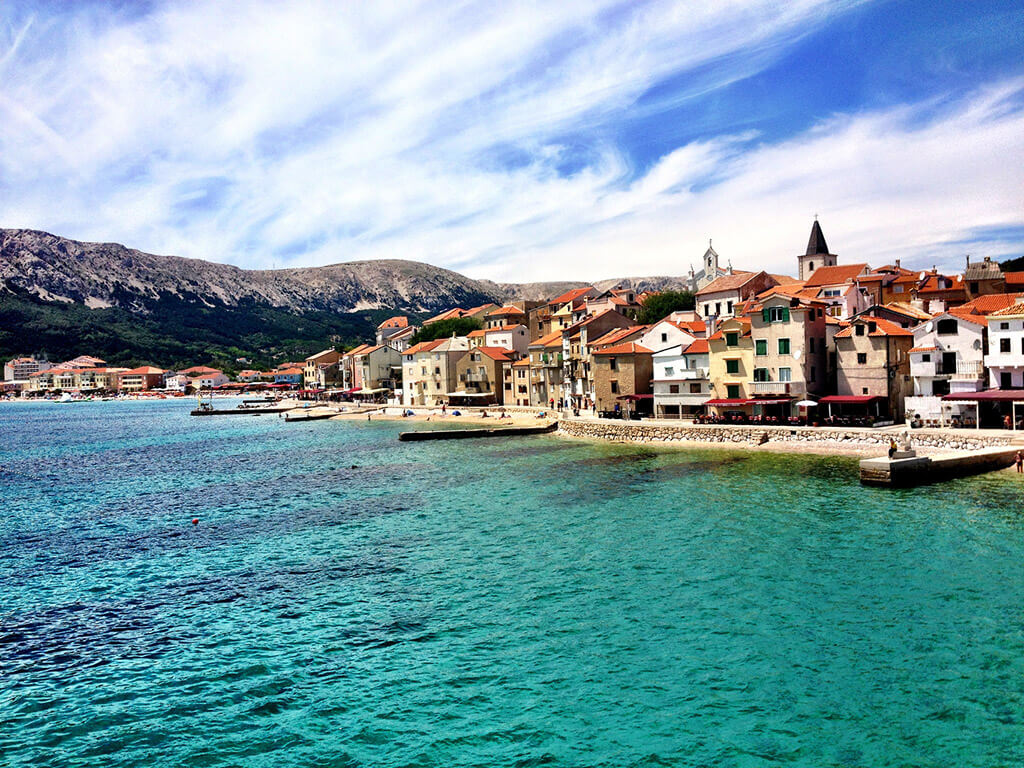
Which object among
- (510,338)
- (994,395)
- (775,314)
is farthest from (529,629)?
(510,338)

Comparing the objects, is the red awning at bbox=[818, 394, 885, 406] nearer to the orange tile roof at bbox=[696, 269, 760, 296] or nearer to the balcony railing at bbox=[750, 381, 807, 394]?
the balcony railing at bbox=[750, 381, 807, 394]

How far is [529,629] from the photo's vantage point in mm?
17188

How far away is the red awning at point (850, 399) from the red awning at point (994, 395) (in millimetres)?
5204

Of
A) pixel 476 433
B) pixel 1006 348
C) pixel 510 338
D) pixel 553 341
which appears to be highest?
pixel 510 338

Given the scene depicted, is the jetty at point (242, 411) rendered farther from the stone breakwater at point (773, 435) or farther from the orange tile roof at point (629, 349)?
the stone breakwater at point (773, 435)

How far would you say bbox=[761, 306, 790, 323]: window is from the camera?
2044 inches

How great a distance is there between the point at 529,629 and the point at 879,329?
144 feet

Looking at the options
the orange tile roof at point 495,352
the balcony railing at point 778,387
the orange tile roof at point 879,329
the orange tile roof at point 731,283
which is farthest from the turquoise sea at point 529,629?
the orange tile roof at point 495,352

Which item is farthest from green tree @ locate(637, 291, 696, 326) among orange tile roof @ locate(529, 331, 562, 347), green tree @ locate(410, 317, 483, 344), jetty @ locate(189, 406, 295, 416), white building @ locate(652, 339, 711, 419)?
jetty @ locate(189, 406, 295, 416)

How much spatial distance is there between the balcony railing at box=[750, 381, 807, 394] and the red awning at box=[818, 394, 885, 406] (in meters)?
1.77

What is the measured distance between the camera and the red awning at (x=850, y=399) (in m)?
48.8

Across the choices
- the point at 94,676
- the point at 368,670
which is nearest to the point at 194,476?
the point at 94,676

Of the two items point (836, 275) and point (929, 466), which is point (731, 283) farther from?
point (929, 466)

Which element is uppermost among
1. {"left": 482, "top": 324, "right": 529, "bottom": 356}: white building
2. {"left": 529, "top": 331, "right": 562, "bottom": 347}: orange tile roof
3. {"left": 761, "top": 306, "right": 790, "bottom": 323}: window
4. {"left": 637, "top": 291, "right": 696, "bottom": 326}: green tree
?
{"left": 637, "top": 291, "right": 696, "bottom": 326}: green tree
